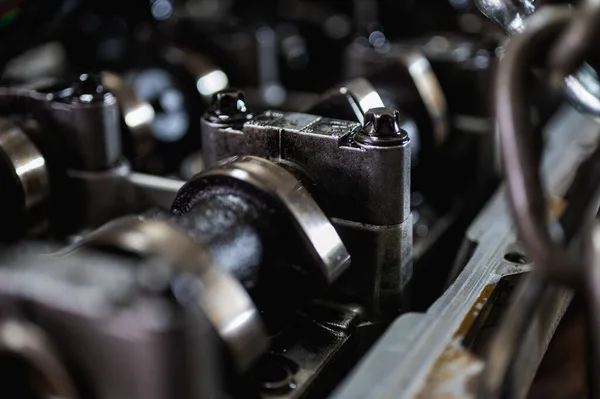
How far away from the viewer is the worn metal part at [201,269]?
665 mm

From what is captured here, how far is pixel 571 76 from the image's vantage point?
85cm

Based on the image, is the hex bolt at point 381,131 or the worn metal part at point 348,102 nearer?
the hex bolt at point 381,131

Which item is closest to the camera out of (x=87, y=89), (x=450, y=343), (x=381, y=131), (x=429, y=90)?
(x=450, y=343)

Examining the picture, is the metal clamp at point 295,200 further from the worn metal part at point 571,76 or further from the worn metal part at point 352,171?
the worn metal part at point 571,76

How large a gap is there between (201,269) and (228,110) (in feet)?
1.48

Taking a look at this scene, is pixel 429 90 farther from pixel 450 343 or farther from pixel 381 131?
pixel 450 343

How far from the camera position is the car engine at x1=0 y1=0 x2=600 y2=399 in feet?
2.08

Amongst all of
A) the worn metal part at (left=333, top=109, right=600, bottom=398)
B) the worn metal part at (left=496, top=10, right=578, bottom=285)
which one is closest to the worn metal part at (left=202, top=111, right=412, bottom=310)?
the worn metal part at (left=333, top=109, right=600, bottom=398)

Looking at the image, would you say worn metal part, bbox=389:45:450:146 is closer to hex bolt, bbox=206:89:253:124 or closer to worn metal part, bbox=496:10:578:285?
hex bolt, bbox=206:89:253:124

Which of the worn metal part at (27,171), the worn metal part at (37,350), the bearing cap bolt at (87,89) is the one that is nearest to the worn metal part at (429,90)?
the bearing cap bolt at (87,89)

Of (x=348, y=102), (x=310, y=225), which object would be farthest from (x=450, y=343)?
(x=348, y=102)

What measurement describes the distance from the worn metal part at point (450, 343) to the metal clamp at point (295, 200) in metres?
0.11

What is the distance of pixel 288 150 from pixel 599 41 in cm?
44

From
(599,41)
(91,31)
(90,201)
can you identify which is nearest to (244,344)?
(599,41)
